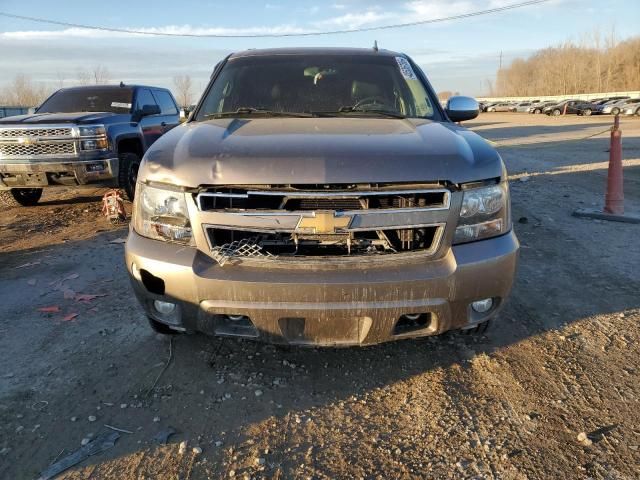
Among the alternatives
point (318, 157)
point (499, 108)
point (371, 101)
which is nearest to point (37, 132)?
point (371, 101)

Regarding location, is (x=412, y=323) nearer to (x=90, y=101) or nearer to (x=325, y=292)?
(x=325, y=292)

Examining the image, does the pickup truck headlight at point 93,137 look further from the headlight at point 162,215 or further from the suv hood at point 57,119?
the headlight at point 162,215

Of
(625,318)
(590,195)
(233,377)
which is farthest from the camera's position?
(590,195)

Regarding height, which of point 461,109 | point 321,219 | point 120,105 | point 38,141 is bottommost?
point 321,219

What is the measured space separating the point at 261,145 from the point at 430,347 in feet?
5.18

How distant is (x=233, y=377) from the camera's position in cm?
277

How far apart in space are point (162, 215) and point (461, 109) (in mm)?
2584

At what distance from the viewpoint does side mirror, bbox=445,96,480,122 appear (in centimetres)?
399

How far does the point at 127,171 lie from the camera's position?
736cm

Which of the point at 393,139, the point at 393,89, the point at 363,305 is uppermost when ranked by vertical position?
the point at 393,89

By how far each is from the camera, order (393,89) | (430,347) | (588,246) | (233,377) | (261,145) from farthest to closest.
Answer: (588,246)
(393,89)
(430,347)
(233,377)
(261,145)

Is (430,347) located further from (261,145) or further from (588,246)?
(588,246)

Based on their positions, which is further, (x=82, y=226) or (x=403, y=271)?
(x=82, y=226)

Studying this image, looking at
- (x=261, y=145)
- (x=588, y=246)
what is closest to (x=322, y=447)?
(x=261, y=145)
